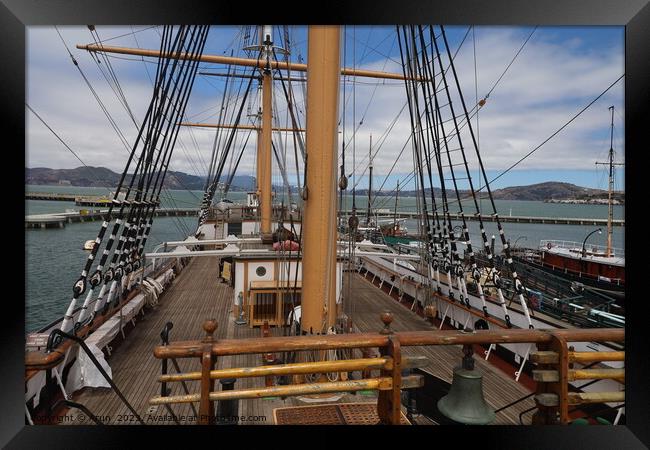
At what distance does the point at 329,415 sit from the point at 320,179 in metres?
2.44

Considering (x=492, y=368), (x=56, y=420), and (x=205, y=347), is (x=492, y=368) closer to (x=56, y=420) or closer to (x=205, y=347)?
(x=205, y=347)

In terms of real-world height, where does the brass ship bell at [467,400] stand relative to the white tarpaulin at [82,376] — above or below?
above

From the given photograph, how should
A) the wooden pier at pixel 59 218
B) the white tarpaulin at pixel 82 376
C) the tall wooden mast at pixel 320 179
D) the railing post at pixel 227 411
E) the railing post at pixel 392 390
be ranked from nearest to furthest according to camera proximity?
the railing post at pixel 392 390 → the railing post at pixel 227 411 → the tall wooden mast at pixel 320 179 → the white tarpaulin at pixel 82 376 → the wooden pier at pixel 59 218

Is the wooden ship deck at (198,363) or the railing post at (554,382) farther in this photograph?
the wooden ship deck at (198,363)

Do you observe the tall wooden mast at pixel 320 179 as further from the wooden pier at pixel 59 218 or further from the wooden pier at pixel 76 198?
the wooden pier at pixel 76 198

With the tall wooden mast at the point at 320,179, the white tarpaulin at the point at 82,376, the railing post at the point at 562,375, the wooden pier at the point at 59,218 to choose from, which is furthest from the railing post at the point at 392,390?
the wooden pier at the point at 59,218

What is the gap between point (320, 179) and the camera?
424cm

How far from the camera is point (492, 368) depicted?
19.7ft

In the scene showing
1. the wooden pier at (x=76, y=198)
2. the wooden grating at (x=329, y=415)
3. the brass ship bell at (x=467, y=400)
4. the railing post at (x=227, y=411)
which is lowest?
the wooden grating at (x=329, y=415)

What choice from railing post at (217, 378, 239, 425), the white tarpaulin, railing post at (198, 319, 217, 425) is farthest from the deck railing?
the white tarpaulin

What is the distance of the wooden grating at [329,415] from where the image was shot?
3617 mm

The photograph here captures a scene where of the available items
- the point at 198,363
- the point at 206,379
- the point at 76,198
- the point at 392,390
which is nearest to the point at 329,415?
the point at 392,390
